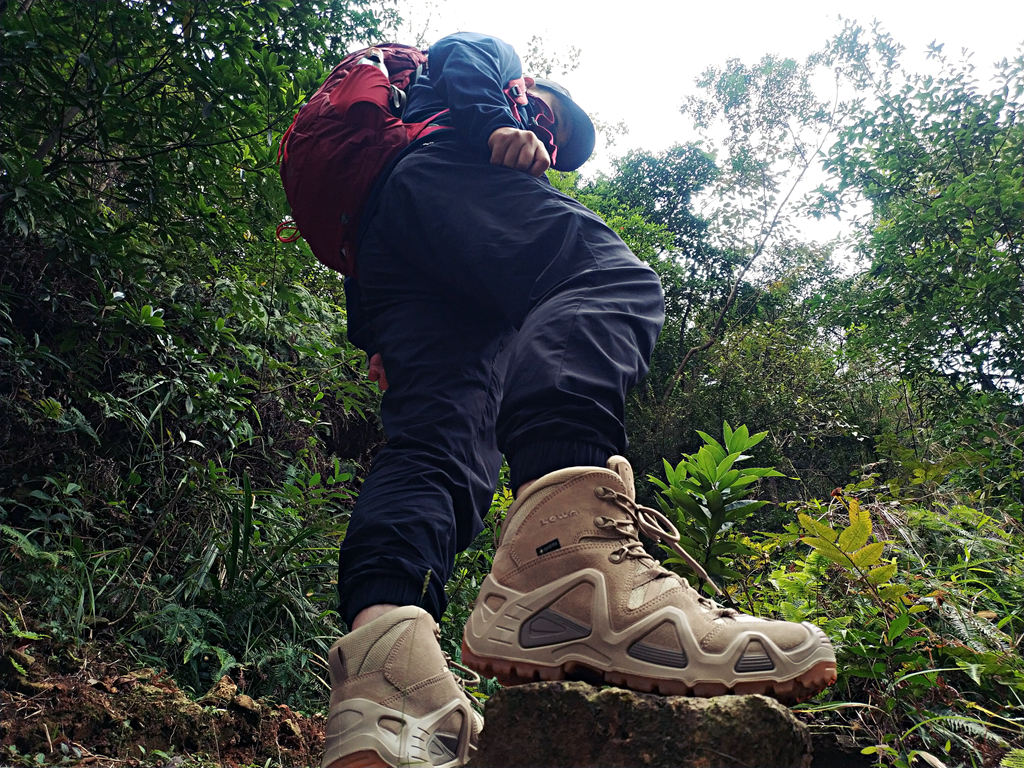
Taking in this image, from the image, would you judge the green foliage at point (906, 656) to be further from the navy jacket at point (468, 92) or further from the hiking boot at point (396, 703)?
the navy jacket at point (468, 92)

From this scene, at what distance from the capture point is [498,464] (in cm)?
166

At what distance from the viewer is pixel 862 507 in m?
2.40

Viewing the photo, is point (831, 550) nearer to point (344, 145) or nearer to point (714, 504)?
point (714, 504)

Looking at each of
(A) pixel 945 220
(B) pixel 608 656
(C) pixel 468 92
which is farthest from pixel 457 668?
(A) pixel 945 220

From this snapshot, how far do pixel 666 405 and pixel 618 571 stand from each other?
891cm

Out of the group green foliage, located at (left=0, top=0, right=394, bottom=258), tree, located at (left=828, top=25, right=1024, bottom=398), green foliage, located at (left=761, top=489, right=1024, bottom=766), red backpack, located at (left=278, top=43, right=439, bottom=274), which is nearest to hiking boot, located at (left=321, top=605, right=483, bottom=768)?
green foliage, located at (left=761, top=489, right=1024, bottom=766)

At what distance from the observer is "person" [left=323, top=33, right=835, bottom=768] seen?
1.07 metres

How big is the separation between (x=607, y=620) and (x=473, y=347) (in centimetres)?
74

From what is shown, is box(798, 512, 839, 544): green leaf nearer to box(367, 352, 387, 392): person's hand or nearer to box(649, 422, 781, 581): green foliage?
box(649, 422, 781, 581): green foliage

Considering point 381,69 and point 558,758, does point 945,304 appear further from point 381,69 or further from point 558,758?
point 558,758

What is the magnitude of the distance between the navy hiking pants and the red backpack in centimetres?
12

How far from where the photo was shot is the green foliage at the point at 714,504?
1.82 metres

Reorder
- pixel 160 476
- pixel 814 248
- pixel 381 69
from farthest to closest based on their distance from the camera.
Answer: pixel 814 248 < pixel 160 476 < pixel 381 69

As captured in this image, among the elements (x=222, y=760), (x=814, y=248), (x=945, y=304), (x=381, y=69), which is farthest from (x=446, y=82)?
(x=814, y=248)
